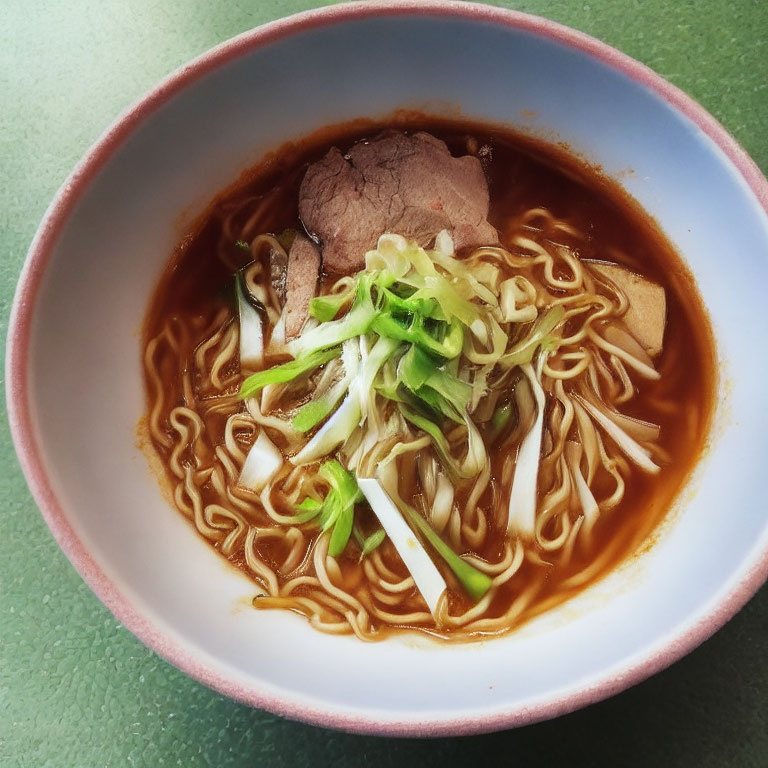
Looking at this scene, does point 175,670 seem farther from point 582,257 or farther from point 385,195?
point 582,257

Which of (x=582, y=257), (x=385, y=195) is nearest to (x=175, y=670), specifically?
(x=385, y=195)

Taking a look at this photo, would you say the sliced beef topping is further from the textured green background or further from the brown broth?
the textured green background

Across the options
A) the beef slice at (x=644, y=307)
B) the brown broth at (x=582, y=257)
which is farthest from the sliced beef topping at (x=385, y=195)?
the beef slice at (x=644, y=307)

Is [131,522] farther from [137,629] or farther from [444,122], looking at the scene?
[444,122]

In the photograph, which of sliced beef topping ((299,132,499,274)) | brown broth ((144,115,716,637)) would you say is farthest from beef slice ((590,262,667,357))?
sliced beef topping ((299,132,499,274))

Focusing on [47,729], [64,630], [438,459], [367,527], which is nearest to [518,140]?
[438,459]

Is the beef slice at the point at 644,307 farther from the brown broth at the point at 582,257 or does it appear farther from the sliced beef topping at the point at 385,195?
the sliced beef topping at the point at 385,195
